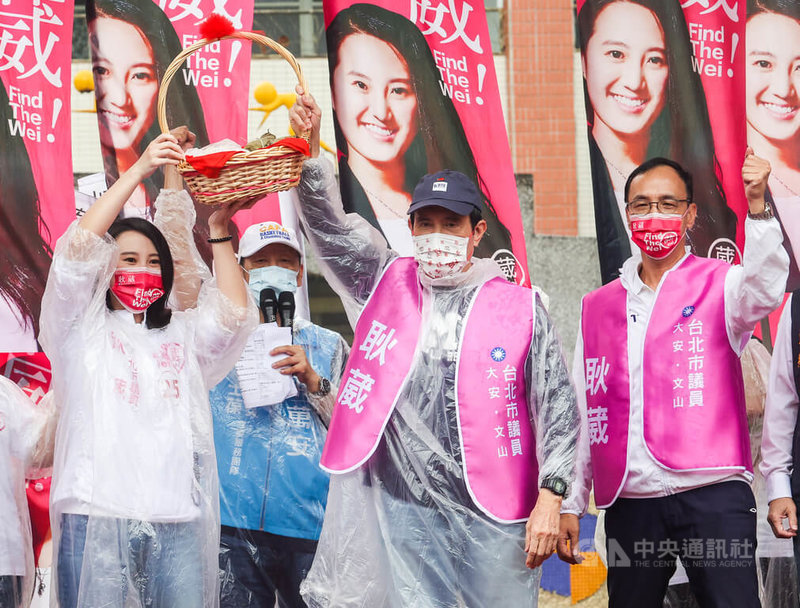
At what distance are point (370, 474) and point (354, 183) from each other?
5.47ft

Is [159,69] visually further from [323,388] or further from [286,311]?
[323,388]

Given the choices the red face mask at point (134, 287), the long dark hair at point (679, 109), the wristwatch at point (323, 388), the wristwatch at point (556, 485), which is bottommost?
the wristwatch at point (556, 485)

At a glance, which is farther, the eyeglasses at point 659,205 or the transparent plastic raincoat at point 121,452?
the eyeglasses at point 659,205

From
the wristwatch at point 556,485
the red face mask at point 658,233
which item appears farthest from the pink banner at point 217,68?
the wristwatch at point 556,485

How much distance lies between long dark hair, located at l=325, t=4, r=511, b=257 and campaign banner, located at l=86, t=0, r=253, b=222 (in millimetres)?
440

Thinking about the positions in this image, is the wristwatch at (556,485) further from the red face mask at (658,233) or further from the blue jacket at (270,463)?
the blue jacket at (270,463)

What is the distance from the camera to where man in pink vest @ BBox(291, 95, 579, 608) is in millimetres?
3176

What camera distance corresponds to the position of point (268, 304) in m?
3.99

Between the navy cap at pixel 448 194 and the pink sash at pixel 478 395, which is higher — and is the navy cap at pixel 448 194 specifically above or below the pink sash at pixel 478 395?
above

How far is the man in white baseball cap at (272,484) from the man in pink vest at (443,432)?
481 millimetres

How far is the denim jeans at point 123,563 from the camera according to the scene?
2975 millimetres

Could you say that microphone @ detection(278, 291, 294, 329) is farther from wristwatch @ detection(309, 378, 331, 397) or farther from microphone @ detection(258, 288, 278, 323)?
wristwatch @ detection(309, 378, 331, 397)

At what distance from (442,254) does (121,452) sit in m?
1.15

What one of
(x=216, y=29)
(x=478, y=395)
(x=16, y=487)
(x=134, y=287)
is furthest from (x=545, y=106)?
(x=16, y=487)
